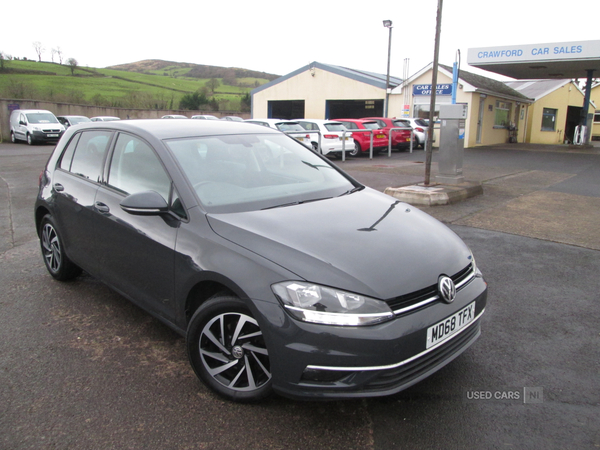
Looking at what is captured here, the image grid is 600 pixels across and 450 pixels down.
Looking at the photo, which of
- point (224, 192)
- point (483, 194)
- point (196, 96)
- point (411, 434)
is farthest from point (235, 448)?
point (196, 96)

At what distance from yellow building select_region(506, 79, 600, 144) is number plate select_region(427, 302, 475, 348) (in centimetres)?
3325

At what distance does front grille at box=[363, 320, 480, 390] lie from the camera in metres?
2.32

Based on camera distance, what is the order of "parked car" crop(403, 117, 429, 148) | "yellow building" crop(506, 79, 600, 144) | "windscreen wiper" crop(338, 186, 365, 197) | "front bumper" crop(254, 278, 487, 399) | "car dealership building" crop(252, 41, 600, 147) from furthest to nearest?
"yellow building" crop(506, 79, 600, 144)
"parked car" crop(403, 117, 429, 148)
"car dealership building" crop(252, 41, 600, 147)
"windscreen wiper" crop(338, 186, 365, 197)
"front bumper" crop(254, 278, 487, 399)

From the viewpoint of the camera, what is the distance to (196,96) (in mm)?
50062

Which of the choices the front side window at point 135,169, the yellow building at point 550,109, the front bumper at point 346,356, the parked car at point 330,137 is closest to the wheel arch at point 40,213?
the front side window at point 135,169

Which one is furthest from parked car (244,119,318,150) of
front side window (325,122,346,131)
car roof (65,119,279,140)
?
car roof (65,119,279,140)

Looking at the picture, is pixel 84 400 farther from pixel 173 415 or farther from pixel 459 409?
pixel 459 409

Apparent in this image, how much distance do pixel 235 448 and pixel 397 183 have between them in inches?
385

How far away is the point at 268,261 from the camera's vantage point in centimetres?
248

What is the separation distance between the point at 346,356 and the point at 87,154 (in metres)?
3.06

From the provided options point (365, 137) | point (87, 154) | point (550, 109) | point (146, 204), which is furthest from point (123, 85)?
point (146, 204)

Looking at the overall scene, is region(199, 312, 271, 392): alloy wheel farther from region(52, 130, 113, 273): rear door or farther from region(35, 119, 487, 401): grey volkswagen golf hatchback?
region(52, 130, 113, 273): rear door

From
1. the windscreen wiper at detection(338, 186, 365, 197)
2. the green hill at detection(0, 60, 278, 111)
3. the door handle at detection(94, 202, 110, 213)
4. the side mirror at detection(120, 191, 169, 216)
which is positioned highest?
the green hill at detection(0, 60, 278, 111)

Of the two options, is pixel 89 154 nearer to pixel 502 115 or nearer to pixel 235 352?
pixel 235 352
